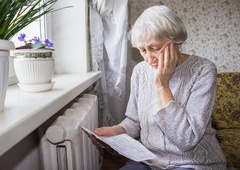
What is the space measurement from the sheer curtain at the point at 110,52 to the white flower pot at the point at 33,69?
85 centimetres

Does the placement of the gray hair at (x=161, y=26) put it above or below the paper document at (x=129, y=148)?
above

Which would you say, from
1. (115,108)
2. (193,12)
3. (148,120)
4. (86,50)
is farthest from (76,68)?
(193,12)

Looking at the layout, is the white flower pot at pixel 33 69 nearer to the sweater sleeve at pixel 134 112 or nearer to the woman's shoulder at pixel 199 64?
the sweater sleeve at pixel 134 112

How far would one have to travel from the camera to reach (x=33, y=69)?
0.88 meters

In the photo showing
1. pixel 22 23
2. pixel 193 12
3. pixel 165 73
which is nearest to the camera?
pixel 22 23

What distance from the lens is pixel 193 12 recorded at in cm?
249

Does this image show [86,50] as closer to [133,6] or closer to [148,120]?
[148,120]

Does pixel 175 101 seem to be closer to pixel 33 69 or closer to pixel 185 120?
pixel 185 120

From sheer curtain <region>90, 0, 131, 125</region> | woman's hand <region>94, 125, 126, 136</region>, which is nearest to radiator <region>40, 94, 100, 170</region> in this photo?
woman's hand <region>94, 125, 126, 136</region>

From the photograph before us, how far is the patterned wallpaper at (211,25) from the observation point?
8.11 feet

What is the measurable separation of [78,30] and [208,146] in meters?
1.16

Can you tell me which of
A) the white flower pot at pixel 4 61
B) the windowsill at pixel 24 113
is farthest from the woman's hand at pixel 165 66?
the white flower pot at pixel 4 61

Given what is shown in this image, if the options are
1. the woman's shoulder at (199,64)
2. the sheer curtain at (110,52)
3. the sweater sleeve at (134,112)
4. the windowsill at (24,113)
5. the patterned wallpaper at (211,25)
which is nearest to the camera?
the windowsill at (24,113)

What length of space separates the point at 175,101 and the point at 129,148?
9.5 inches
